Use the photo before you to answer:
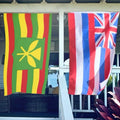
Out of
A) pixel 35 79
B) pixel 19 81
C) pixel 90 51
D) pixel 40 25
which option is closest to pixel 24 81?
pixel 19 81

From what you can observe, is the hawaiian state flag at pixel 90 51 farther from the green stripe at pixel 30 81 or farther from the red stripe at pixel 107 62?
the green stripe at pixel 30 81

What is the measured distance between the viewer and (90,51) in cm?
454

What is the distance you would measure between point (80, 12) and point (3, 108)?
12.1ft

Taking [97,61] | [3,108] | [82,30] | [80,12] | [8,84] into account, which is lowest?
[3,108]

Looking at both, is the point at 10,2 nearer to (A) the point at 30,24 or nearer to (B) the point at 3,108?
(A) the point at 30,24

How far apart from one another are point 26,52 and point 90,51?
48.1 inches

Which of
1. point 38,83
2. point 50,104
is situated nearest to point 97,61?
point 38,83

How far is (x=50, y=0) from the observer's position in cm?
491

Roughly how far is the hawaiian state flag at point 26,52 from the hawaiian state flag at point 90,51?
1.85 ft

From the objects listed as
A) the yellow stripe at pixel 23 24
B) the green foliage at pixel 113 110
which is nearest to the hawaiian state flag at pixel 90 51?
the green foliage at pixel 113 110

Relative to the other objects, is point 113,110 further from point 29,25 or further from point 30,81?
point 29,25

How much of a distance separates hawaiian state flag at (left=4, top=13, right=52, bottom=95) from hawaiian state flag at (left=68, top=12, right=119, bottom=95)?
0.56 meters

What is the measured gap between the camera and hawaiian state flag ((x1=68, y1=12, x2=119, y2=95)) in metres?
4.48

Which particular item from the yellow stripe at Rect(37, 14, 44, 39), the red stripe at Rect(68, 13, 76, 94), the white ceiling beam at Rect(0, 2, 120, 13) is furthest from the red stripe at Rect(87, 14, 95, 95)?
the yellow stripe at Rect(37, 14, 44, 39)
